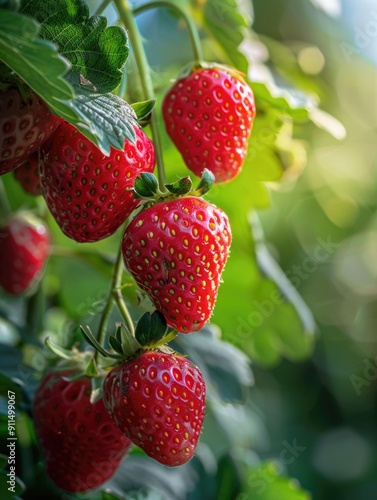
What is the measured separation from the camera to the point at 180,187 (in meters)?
0.72

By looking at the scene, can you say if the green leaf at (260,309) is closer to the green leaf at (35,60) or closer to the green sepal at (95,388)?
the green sepal at (95,388)

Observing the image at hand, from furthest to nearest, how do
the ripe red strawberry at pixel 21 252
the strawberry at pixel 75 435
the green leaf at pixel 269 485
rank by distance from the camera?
the green leaf at pixel 269 485 < the ripe red strawberry at pixel 21 252 < the strawberry at pixel 75 435

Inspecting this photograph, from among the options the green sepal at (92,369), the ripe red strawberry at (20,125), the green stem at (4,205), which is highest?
the ripe red strawberry at (20,125)

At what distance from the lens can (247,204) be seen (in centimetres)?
119

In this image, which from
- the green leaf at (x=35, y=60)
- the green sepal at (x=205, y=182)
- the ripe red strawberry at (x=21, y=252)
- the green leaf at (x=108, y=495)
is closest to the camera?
the green leaf at (x=35, y=60)

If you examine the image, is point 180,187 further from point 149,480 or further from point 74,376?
point 149,480

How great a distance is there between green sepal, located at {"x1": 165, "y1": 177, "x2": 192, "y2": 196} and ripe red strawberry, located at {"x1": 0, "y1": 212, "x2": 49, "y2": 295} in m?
0.51

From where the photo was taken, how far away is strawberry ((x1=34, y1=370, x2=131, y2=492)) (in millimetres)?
835

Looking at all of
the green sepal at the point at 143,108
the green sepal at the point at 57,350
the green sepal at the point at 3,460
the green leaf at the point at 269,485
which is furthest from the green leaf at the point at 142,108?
the green leaf at the point at 269,485

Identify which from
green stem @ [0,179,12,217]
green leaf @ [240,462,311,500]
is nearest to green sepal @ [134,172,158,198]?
green stem @ [0,179,12,217]

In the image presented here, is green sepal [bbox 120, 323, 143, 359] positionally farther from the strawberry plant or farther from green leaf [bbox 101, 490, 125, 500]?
green leaf [bbox 101, 490, 125, 500]

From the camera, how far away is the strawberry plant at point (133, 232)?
2.07 ft

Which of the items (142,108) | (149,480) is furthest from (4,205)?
(142,108)

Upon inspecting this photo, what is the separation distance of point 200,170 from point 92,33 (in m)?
0.24
